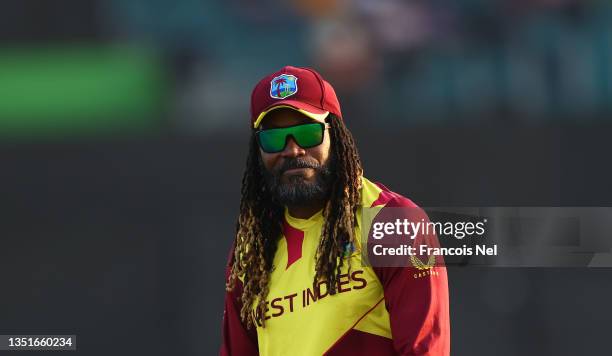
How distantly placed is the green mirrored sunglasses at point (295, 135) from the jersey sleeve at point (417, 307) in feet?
1.37

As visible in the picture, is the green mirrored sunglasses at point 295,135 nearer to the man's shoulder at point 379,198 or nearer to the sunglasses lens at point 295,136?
the sunglasses lens at point 295,136

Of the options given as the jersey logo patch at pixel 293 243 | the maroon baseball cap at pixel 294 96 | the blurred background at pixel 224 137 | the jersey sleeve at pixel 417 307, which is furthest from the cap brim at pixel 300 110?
the blurred background at pixel 224 137

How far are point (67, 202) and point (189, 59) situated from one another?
182cm

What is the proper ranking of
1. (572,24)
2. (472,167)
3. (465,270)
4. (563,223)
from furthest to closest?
1. (572,24)
2. (472,167)
3. (465,270)
4. (563,223)

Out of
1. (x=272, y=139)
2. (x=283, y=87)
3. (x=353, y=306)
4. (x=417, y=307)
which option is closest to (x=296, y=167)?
(x=272, y=139)

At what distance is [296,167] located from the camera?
3057 millimetres

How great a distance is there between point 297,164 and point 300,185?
7cm

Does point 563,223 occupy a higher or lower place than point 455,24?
lower

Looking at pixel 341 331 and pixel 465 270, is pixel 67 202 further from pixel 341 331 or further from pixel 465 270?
pixel 341 331

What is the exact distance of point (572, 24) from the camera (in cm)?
912

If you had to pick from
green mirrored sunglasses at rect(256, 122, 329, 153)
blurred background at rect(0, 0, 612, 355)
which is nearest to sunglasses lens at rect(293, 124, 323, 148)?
green mirrored sunglasses at rect(256, 122, 329, 153)

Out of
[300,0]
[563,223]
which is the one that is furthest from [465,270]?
[300,0]

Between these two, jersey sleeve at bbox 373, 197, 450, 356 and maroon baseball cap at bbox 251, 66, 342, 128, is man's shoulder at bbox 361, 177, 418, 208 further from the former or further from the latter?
maroon baseball cap at bbox 251, 66, 342, 128

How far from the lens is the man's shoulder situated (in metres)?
3.02
